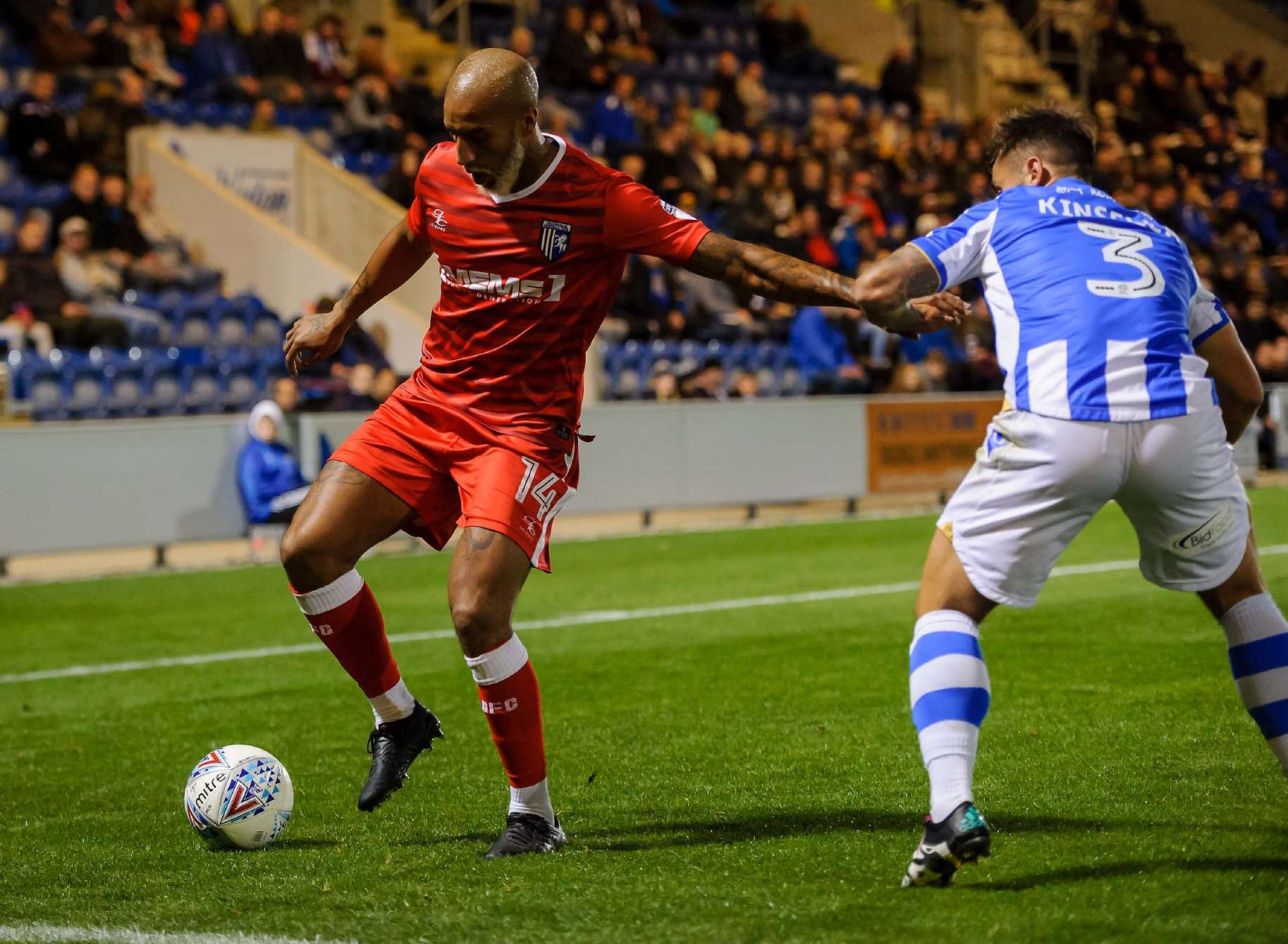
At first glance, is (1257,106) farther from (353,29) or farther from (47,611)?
(47,611)

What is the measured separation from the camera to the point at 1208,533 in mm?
4094

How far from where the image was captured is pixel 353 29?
76.7ft

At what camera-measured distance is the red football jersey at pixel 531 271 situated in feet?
16.2

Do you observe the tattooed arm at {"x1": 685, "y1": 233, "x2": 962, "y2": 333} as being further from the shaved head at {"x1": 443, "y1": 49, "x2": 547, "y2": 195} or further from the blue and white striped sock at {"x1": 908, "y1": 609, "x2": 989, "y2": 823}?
the blue and white striped sock at {"x1": 908, "y1": 609, "x2": 989, "y2": 823}

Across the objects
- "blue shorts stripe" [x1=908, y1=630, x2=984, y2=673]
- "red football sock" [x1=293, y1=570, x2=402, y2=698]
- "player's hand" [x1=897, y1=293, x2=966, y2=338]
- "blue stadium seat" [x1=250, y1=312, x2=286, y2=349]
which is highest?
"player's hand" [x1=897, y1=293, x2=966, y2=338]

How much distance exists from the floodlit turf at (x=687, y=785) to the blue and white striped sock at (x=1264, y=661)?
14.1 inches

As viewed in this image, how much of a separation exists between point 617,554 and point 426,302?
282 inches

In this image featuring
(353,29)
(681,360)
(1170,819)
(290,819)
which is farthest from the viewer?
(353,29)

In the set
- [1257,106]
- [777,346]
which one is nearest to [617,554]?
[777,346]

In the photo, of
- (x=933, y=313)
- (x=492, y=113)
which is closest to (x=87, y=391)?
(x=492, y=113)

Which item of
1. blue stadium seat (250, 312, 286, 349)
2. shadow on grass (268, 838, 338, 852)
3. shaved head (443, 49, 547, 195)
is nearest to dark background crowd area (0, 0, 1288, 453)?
blue stadium seat (250, 312, 286, 349)

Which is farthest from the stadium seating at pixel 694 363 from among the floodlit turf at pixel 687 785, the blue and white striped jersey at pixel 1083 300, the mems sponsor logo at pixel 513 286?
the blue and white striped jersey at pixel 1083 300

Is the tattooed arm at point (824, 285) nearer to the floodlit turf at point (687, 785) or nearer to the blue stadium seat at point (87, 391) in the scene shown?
the floodlit turf at point (687, 785)

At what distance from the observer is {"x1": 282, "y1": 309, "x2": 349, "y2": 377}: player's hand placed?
5.45m
